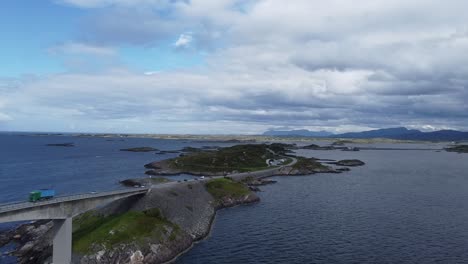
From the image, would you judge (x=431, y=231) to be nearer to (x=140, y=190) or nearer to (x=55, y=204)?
(x=140, y=190)

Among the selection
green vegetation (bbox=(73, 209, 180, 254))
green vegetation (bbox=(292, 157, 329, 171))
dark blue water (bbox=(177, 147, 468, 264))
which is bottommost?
dark blue water (bbox=(177, 147, 468, 264))

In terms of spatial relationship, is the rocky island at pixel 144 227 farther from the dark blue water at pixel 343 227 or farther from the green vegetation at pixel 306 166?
the green vegetation at pixel 306 166

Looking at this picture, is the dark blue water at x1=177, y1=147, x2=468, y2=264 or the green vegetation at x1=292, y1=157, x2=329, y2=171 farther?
the green vegetation at x1=292, y1=157, x2=329, y2=171

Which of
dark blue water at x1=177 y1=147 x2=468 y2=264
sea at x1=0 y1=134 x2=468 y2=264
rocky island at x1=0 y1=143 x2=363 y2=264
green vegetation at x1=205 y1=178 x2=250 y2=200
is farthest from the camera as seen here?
green vegetation at x1=205 y1=178 x2=250 y2=200

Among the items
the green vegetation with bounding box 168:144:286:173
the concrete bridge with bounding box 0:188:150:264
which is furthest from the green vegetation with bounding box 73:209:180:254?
the green vegetation with bounding box 168:144:286:173

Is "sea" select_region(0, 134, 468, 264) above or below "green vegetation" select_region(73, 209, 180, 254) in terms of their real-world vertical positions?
below

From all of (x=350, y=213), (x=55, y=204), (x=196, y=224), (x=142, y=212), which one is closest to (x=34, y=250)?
(x=55, y=204)

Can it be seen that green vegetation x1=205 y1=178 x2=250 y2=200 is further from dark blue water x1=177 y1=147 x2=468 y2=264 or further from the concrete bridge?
the concrete bridge
